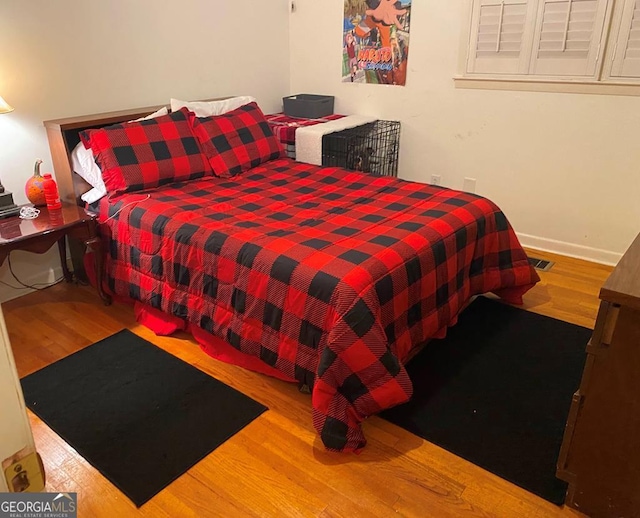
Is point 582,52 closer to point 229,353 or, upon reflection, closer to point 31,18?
point 229,353

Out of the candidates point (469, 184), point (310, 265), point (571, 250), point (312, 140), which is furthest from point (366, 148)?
point (310, 265)

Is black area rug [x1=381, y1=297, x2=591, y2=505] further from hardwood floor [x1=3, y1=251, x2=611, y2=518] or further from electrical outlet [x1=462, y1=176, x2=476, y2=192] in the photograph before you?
electrical outlet [x1=462, y1=176, x2=476, y2=192]

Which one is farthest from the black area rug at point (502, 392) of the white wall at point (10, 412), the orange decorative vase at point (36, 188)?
the orange decorative vase at point (36, 188)

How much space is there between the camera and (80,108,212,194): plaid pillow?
2.75 meters

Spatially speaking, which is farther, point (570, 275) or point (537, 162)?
point (537, 162)

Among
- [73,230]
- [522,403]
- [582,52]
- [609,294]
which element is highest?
[582,52]

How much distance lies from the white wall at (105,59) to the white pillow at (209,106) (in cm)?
30

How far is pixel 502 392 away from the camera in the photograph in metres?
2.19

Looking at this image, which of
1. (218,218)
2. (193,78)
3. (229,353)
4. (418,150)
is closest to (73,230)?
(218,218)

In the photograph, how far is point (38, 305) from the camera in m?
2.89

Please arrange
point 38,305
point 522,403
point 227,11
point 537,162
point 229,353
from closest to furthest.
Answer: point 522,403
point 229,353
point 38,305
point 537,162
point 227,11

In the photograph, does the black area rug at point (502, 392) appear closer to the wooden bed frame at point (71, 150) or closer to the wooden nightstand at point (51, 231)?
the wooden nightstand at point (51, 231)

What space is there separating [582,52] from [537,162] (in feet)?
2.31

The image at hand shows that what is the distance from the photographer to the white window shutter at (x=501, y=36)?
10.6ft
